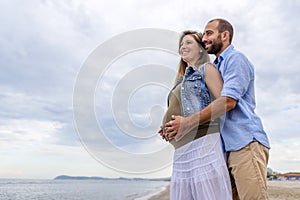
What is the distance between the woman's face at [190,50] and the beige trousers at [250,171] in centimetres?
85

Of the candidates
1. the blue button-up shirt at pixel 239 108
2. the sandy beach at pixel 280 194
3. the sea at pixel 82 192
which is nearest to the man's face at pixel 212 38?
the blue button-up shirt at pixel 239 108

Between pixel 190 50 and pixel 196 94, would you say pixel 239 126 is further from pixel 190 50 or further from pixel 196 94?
pixel 190 50

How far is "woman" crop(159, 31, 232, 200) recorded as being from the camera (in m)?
2.41

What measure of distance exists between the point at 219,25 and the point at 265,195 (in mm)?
1322

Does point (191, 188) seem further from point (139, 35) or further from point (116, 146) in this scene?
point (139, 35)

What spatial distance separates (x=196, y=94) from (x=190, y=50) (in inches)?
19.3

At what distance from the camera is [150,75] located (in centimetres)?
291

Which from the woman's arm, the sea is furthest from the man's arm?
the sea

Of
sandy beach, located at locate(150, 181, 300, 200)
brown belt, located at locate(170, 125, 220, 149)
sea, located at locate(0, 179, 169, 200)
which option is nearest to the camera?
brown belt, located at locate(170, 125, 220, 149)

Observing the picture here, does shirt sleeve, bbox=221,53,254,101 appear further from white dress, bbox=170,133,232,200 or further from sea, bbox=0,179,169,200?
A: sea, bbox=0,179,169,200

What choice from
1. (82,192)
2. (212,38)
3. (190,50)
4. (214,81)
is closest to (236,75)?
(214,81)

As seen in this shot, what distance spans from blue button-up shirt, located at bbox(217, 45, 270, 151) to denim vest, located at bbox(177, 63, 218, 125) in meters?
0.14

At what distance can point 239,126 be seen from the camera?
8.09ft

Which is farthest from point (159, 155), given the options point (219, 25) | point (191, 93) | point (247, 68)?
point (219, 25)
